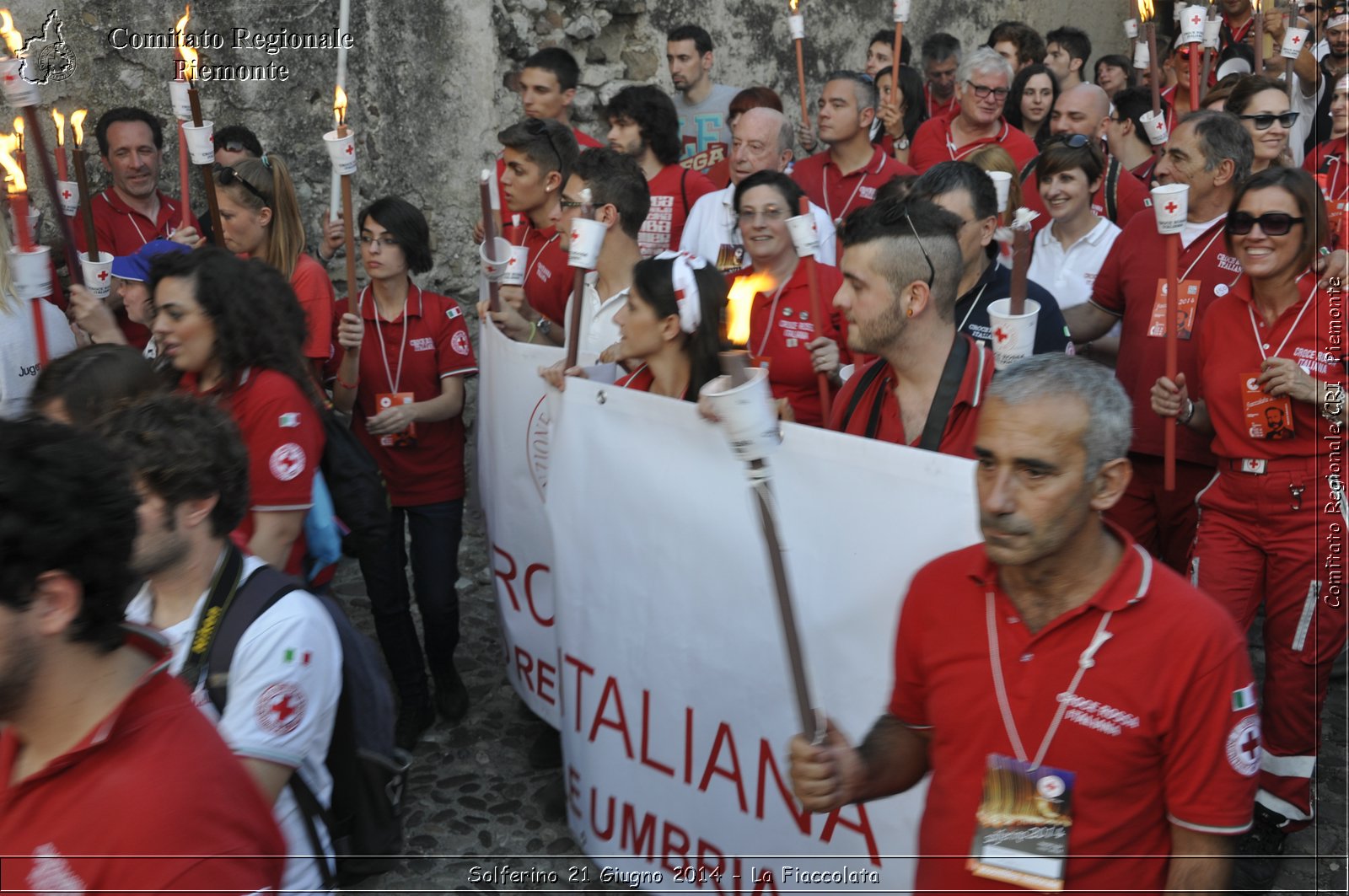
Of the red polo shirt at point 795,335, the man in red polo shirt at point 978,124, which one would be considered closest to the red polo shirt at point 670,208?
the man in red polo shirt at point 978,124

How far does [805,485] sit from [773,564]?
4.12ft

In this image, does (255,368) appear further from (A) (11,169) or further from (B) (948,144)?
(B) (948,144)

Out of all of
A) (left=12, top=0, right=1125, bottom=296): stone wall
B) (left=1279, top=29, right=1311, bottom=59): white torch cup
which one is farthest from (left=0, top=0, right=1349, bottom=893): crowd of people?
(left=12, top=0, right=1125, bottom=296): stone wall

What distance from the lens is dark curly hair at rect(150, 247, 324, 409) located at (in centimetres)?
371

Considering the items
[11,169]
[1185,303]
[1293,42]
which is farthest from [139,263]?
[1293,42]

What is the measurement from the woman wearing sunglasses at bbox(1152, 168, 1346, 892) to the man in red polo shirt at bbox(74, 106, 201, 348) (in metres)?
4.70

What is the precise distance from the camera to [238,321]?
3701mm

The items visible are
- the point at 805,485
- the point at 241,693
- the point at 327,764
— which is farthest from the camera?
the point at 805,485

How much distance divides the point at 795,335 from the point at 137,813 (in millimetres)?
3375

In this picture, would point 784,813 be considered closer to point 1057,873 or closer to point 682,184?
point 1057,873

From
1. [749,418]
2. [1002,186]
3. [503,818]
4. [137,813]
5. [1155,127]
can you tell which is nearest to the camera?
[137,813]

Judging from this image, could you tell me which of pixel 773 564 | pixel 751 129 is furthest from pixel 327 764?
pixel 751 129

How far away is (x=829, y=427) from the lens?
3994mm

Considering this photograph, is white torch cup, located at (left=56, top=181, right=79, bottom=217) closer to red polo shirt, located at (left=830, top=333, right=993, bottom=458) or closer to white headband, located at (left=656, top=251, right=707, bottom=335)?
white headband, located at (left=656, top=251, right=707, bottom=335)
